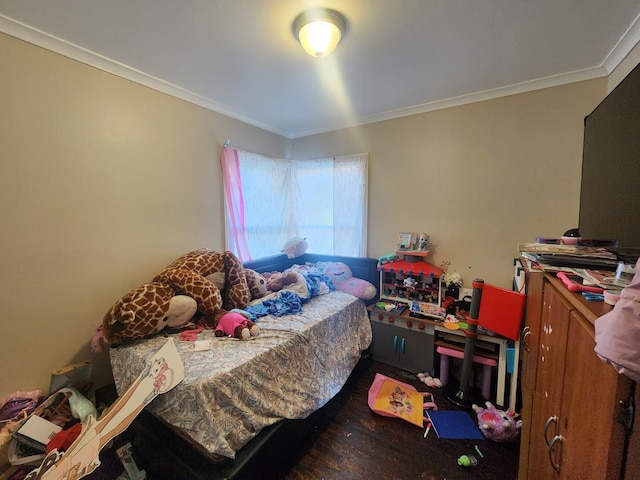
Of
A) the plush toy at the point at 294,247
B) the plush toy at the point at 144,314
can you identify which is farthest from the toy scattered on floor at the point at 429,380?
the plush toy at the point at 144,314

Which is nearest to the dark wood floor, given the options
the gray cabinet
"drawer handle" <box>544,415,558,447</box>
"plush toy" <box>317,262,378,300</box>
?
the gray cabinet

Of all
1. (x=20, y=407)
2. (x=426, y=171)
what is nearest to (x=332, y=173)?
(x=426, y=171)

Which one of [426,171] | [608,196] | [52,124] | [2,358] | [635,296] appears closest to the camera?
[635,296]

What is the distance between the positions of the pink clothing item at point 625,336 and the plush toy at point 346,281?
2198 millimetres

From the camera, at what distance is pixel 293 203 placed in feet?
11.1

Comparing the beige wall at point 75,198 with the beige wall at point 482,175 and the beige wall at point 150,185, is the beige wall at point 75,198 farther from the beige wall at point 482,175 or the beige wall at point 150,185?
the beige wall at point 482,175

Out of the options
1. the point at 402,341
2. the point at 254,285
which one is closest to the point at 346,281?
the point at 402,341

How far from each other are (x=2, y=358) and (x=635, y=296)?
2.70m

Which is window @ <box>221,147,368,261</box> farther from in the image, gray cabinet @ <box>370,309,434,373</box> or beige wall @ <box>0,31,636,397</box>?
gray cabinet @ <box>370,309,434,373</box>

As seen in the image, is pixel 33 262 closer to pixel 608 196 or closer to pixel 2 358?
pixel 2 358

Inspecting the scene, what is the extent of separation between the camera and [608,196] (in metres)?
0.93

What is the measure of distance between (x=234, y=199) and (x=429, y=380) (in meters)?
2.56

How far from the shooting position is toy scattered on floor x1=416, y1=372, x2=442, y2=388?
2119mm

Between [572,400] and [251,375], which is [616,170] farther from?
[251,375]
